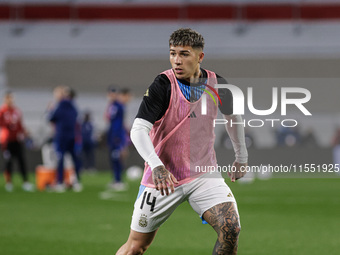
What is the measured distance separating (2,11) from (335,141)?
17.2 metres

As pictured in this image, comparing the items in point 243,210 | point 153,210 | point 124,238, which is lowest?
point 243,210

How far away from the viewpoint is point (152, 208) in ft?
14.6

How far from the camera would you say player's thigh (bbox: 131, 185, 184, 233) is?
4438mm

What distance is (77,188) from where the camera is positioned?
587 inches

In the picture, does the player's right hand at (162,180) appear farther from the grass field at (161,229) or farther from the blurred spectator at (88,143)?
the blurred spectator at (88,143)

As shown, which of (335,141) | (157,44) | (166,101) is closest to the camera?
(166,101)

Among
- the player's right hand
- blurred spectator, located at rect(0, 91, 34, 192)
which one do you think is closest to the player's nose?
the player's right hand

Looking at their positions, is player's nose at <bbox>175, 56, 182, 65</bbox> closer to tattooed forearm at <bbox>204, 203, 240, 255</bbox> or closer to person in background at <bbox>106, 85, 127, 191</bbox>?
tattooed forearm at <bbox>204, 203, 240, 255</bbox>

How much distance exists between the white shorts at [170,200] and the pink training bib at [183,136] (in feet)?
0.21

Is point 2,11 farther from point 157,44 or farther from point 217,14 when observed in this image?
point 217,14

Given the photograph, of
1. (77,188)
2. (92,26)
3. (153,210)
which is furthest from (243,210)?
(92,26)

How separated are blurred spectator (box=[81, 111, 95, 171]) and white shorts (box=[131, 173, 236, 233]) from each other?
60.9 feet

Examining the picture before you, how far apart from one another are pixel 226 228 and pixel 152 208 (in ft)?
1.86

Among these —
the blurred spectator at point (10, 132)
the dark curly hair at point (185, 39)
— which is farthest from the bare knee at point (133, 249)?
the blurred spectator at point (10, 132)
